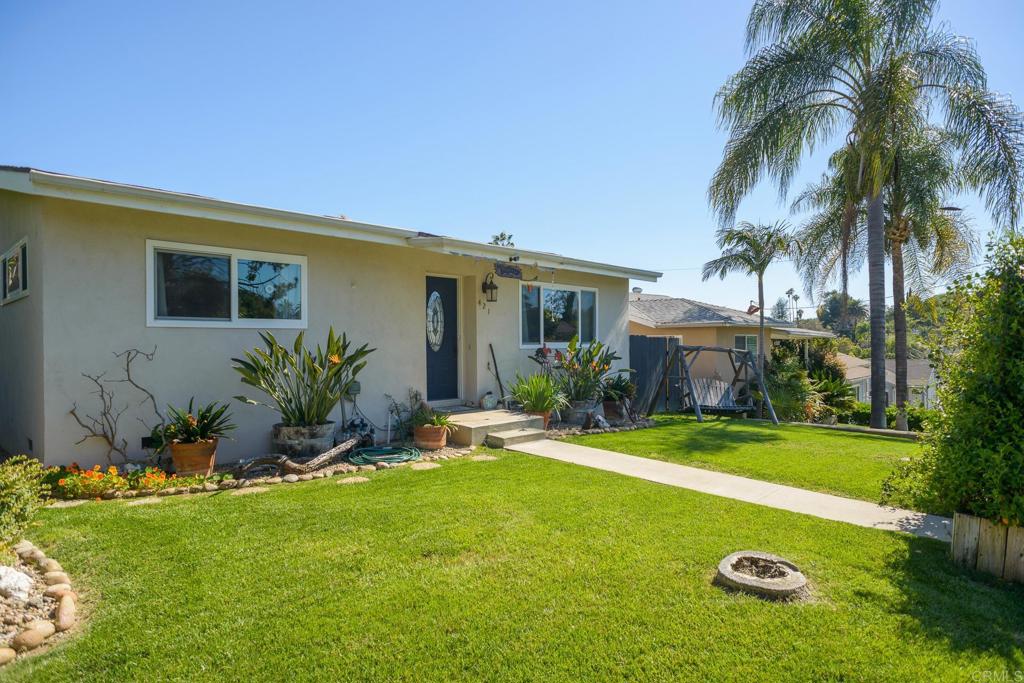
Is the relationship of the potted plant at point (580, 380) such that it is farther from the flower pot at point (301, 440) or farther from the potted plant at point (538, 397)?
the flower pot at point (301, 440)

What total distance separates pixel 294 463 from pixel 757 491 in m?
5.29

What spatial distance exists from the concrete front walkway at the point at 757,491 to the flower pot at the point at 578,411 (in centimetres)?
196

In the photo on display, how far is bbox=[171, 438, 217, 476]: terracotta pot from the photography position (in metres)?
6.00

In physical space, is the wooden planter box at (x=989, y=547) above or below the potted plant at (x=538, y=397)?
below

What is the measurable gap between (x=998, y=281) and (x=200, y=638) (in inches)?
228

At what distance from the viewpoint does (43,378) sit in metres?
5.87

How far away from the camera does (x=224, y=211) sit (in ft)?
21.0

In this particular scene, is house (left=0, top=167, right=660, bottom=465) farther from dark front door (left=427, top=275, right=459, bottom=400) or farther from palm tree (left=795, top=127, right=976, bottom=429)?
palm tree (left=795, top=127, right=976, bottom=429)

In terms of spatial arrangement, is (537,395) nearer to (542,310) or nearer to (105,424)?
(542,310)

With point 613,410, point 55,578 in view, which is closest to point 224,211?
point 55,578

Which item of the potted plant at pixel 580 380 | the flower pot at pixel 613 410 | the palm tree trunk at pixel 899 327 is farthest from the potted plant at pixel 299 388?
the palm tree trunk at pixel 899 327

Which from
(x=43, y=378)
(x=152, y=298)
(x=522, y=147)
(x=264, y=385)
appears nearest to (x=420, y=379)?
(x=264, y=385)

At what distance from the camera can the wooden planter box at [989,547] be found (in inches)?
143

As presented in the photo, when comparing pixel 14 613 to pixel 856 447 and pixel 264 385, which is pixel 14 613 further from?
pixel 856 447
